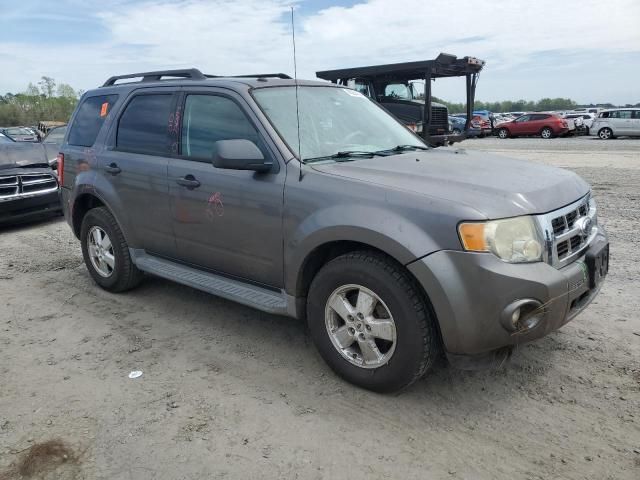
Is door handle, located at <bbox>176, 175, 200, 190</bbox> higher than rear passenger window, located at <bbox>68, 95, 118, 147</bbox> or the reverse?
the reverse

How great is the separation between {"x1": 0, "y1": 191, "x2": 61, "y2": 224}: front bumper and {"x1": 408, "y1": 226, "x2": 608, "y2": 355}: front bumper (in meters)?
7.06

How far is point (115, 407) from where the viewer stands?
125 inches

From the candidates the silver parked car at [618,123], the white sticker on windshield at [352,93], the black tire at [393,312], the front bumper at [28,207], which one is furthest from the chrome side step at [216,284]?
the silver parked car at [618,123]

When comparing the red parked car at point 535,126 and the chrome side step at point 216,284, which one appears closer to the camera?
the chrome side step at point 216,284

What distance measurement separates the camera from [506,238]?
111 inches

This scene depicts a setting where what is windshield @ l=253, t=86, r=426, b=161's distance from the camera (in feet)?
12.3

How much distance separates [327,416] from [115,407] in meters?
1.22

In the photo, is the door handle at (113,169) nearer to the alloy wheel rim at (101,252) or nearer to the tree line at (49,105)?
the alloy wheel rim at (101,252)

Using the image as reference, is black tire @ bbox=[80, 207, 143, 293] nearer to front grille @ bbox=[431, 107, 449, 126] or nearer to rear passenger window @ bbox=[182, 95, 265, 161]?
rear passenger window @ bbox=[182, 95, 265, 161]

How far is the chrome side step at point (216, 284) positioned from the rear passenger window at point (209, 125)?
34.9 inches

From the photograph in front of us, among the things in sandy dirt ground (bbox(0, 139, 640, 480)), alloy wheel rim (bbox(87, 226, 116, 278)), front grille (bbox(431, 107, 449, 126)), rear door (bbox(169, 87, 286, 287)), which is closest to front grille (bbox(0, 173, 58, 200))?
alloy wheel rim (bbox(87, 226, 116, 278))

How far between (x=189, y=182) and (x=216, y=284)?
0.76 meters

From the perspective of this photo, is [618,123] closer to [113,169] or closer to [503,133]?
[503,133]

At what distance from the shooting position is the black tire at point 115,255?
4848 millimetres
